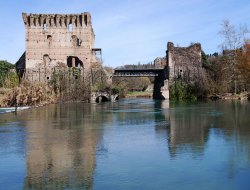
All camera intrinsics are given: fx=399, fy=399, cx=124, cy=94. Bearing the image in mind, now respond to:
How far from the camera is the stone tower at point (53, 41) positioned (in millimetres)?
54219

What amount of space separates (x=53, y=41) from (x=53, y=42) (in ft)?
0.45

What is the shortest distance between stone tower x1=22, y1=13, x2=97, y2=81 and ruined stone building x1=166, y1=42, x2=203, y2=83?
1132 centimetres

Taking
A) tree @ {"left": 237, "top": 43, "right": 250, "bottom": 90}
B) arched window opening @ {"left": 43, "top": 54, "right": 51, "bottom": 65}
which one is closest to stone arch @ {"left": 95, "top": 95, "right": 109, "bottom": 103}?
arched window opening @ {"left": 43, "top": 54, "right": 51, "bottom": 65}

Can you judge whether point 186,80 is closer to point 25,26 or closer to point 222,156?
point 25,26

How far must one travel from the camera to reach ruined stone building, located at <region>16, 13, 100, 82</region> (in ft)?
178

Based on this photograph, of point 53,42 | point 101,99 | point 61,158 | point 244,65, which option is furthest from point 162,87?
point 61,158

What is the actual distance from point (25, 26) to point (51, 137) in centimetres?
4229

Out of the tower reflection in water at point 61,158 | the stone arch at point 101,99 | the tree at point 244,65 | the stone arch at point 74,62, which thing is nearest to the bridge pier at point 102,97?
the stone arch at point 101,99

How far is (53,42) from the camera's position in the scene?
180 feet

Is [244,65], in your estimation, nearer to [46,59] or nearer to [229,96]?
[229,96]

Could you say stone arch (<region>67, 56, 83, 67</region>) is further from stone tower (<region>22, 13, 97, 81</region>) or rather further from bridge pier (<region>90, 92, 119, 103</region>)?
bridge pier (<region>90, 92, 119, 103</region>)

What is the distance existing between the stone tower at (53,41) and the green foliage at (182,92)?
12.4 metres

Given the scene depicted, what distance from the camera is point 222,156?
1059 cm

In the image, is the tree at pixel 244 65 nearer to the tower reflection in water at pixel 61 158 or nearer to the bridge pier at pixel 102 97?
the bridge pier at pixel 102 97
